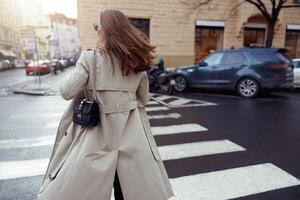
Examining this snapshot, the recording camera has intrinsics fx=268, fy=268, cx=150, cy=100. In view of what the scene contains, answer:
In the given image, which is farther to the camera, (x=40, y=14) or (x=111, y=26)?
(x=40, y=14)

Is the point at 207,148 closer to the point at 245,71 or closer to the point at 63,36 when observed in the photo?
the point at 245,71

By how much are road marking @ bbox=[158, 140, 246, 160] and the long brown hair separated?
2485mm

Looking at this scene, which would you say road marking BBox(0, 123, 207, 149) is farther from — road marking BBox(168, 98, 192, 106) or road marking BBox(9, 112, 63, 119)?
road marking BBox(168, 98, 192, 106)

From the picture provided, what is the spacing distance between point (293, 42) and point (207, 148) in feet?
57.3

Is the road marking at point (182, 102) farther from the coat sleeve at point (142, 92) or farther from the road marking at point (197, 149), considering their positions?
the coat sleeve at point (142, 92)

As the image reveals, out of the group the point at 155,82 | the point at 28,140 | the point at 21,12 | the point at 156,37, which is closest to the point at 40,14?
the point at 21,12

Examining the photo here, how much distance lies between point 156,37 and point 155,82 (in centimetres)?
558

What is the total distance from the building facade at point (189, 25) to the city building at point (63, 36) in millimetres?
58289

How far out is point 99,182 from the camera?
1860 millimetres

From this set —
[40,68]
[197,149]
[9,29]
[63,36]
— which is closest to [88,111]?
[197,149]

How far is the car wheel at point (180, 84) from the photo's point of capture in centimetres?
1138

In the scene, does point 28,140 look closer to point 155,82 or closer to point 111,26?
point 111,26

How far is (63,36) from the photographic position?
8000 centimetres

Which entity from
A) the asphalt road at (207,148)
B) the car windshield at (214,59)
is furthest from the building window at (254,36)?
the asphalt road at (207,148)
